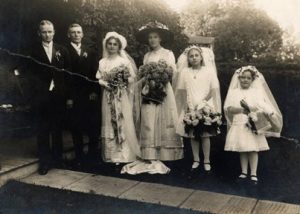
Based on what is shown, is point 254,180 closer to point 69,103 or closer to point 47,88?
point 69,103

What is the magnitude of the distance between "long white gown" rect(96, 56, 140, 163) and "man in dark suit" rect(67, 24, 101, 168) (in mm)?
213

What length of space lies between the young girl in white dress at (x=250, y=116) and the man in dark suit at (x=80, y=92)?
183 centimetres

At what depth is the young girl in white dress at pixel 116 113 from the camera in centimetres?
538

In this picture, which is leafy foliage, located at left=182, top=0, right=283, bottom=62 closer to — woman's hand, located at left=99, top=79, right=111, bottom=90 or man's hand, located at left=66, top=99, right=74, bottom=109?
woman's hand, located at left=99, top=79, right=111, bottom=90

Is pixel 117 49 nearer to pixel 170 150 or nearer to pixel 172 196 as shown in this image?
pixel 170 150

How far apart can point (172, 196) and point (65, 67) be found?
2069mm

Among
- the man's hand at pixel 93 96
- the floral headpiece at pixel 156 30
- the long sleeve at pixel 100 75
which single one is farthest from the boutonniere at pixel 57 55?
the floral headpiece at pixel 156 30

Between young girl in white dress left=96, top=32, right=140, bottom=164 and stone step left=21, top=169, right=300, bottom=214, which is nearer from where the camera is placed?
stone step left=21, top=169, right=300, bottom=214

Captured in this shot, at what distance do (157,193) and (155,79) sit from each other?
140 cm

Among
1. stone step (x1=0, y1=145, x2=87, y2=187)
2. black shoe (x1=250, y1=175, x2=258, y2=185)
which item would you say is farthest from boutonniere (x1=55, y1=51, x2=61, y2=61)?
Result: black shoe (x1=250, y1=175, x2=258, y2=185)

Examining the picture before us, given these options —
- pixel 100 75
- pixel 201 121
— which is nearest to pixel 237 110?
pixel 201 121

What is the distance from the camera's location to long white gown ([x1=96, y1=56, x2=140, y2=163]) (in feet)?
17.8

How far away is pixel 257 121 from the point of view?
4844mm

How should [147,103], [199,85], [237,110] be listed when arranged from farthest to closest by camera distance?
[147,103], [199,85], [237,110]
